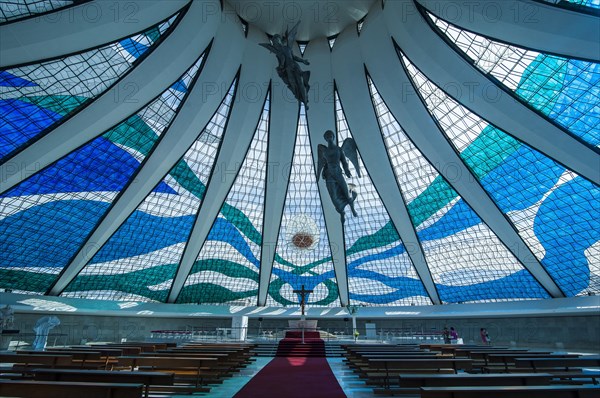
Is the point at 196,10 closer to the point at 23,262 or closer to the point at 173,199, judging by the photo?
the point at 173,199

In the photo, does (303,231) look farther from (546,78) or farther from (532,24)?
(532,24)

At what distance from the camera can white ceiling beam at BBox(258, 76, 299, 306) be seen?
3112cm

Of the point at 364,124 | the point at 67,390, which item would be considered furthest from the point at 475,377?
the point at 364,124

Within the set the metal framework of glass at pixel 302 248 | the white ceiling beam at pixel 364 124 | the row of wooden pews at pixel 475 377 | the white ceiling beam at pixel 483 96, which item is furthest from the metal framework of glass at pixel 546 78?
the row of wooden pews at pixel 475 377

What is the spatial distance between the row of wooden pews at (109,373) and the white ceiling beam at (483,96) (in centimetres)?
1999

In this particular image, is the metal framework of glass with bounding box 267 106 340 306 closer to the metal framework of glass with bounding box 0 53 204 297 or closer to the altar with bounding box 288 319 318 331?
the altar with bounding box 288 319 318 331

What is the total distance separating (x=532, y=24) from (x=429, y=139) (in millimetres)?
10378

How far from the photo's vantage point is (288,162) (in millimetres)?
33875

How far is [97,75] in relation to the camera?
2170 centimetres

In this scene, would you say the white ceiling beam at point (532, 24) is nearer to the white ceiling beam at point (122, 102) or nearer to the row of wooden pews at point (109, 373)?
the white ceiling beam at point (122, 102)

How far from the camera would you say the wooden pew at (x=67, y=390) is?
532 cm

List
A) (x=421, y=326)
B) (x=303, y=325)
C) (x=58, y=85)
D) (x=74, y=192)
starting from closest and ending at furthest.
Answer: (x=58, y=85), (x=74, y=192), (x=303, y=325), (x=421, y=326)

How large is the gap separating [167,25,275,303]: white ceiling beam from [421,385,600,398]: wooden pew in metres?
26.9

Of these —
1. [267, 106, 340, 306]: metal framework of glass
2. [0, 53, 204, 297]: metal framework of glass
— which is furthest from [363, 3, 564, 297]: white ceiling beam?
[0, 53, 204, 297]: metal framework of glass
